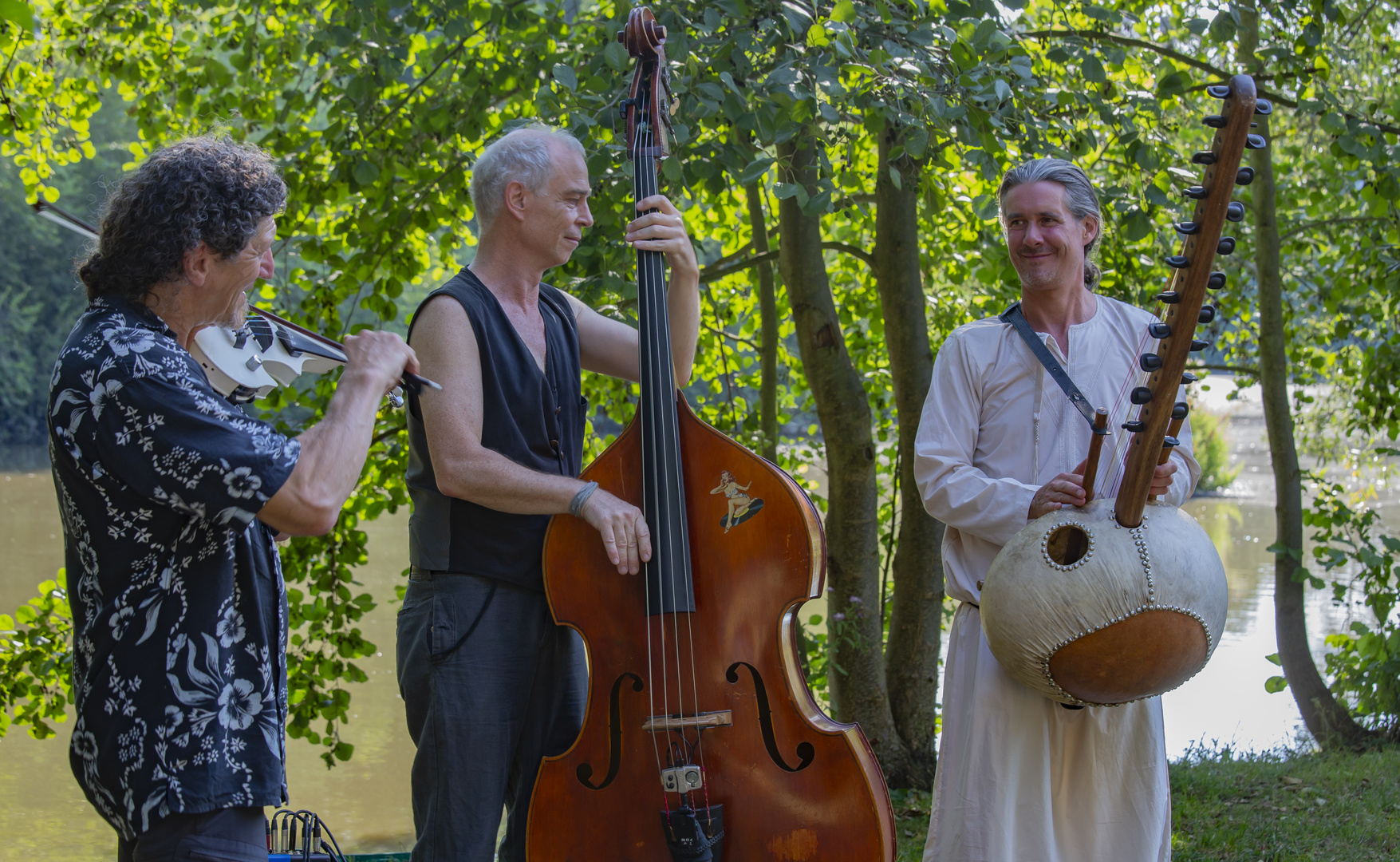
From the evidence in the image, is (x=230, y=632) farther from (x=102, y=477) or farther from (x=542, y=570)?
(x=542, y=570)

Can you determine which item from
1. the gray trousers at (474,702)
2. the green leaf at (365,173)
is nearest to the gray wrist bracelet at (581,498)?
the gray trousers at (474,702)

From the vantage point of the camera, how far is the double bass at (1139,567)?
1800mm

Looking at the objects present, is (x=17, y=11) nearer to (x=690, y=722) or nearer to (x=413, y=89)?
(x=690, y=722)

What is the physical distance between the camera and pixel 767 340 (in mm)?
5312

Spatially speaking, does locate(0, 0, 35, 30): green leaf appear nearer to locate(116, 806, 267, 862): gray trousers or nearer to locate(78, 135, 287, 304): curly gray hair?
locate(78, 135, 287, 304): curly gray hair

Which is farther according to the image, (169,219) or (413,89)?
(413,89)

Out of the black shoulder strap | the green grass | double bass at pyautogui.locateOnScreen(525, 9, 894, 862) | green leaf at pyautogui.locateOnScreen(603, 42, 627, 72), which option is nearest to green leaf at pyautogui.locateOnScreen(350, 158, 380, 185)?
green leaf at pyautogui.locateOnScreen(603, 42, 627, 72)

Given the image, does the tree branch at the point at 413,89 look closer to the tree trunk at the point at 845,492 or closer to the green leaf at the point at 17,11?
the tree trunk at the point at 845,492

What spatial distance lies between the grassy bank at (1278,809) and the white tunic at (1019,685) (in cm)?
167

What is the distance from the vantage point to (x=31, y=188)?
14.6 ft

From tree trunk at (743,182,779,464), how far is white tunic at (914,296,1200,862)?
2648 millimetres

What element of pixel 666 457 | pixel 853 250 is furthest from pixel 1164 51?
pixel 666 457

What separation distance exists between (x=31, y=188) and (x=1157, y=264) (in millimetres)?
4445

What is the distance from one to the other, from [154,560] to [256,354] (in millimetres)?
362
